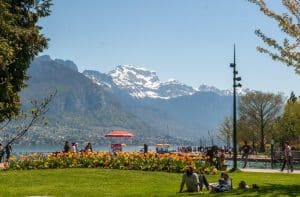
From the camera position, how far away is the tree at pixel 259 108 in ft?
291

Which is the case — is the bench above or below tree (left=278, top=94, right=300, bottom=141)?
below

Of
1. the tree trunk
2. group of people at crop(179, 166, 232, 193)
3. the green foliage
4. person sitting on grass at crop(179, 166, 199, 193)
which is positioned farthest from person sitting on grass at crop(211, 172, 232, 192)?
the tree trunk

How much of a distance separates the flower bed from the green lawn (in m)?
1.70

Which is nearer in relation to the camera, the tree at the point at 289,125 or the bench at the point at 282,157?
the bench at the point at 282,157

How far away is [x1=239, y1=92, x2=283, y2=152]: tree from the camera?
88.8m

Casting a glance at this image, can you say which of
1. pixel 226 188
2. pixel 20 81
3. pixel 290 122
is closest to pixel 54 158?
pixel 20 81

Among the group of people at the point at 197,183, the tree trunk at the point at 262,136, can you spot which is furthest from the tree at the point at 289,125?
the group of people at the point at 197,183

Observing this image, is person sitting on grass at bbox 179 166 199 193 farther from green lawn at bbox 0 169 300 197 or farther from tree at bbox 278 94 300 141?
tree at bbox 278 94 300 141

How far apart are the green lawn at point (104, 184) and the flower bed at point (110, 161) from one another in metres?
1.70

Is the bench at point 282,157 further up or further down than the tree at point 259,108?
further down

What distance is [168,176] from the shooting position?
26219 millimetres

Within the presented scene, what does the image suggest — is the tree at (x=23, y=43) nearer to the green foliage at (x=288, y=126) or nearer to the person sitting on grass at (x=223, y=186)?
the person sitting on grass at (x=223, y=186)

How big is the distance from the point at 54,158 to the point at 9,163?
2812 mm

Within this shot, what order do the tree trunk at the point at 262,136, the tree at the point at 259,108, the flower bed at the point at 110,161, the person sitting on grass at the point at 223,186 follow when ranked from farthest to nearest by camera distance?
the tree at the point at 259,108
the tree trunk at the point at 262,136
the flower bed at the point at 110,161
the person sitting on grass at the point at 223,186
